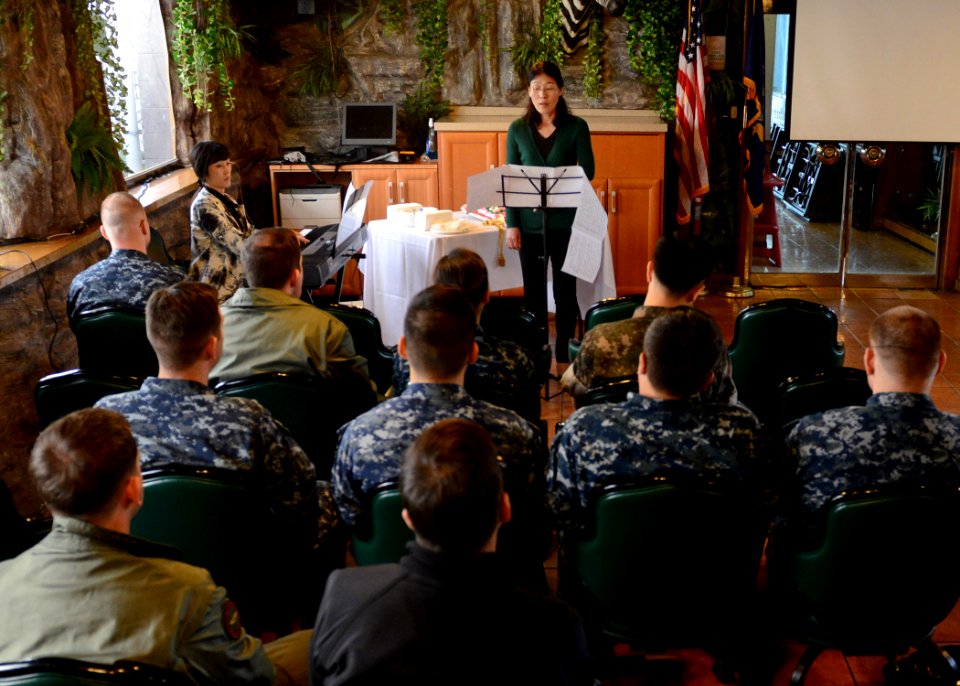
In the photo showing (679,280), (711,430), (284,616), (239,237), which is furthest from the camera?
(239,237)

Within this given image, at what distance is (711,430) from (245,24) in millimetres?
6276

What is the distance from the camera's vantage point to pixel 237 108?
738 centimetres

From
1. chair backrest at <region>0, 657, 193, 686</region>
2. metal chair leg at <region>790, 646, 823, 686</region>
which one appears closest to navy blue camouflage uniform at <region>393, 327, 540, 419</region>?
metal chair leg at <region>790, 646, 823, 686</region>

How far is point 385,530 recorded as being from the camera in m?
2.35

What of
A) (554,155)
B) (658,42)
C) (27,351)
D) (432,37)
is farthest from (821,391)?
(432,37)

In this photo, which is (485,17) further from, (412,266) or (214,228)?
(214,228)

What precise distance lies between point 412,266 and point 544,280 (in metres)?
0.77

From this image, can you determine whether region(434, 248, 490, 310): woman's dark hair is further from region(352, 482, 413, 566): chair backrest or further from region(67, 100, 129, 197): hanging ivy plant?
region(67, 100, 129, 197): hanging ivy plant

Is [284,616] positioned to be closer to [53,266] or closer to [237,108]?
[53,266]

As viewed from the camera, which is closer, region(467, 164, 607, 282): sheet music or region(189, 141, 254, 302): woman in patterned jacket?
region(189, 141, 254, 302): woman in patterned jacket

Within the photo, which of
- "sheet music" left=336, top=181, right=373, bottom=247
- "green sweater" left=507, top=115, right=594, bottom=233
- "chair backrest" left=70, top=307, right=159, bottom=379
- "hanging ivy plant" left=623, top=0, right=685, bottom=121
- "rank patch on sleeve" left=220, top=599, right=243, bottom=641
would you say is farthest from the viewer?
"hanging ivy plant" left=623, top=0, right=685, bottom=121

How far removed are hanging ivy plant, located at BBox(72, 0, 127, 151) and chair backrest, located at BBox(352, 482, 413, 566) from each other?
134 inches

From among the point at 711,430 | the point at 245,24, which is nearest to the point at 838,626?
the point at 711,430

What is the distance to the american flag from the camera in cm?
691
